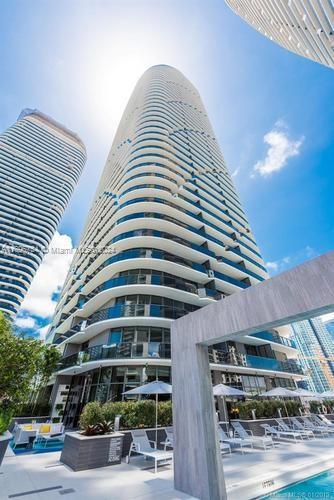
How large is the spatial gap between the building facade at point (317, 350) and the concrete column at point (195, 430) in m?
119

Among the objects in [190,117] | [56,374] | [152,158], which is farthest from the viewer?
[190,117]

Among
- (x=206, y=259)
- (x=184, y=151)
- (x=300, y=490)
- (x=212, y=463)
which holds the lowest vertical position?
(x=300, y=490)

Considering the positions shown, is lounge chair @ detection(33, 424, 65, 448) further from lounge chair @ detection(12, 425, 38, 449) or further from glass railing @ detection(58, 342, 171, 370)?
glass railing @ detection(58, 342, 171, 370)

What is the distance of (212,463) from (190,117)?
173 feet

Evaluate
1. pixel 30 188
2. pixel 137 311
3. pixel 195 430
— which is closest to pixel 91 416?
pixel 195 430

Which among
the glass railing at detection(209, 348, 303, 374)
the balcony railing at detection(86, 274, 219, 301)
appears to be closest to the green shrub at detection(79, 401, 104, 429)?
the balcony railing at detection(86, 274, 219, 301)

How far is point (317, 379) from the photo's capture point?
381ft

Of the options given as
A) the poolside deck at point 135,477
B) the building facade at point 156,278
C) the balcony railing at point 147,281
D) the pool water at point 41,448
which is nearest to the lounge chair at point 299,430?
the poolside deck at point 135,477

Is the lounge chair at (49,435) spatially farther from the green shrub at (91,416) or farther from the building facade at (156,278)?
the green shrub at (91,416)

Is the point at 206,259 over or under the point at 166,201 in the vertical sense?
under

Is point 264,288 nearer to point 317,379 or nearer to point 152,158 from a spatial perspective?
point 152,158

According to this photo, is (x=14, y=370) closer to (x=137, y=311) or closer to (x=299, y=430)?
(x=137, y=311)

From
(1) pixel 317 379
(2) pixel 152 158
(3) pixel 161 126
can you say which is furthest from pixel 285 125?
(1) pixel 317 379

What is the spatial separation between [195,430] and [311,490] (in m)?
3.79
